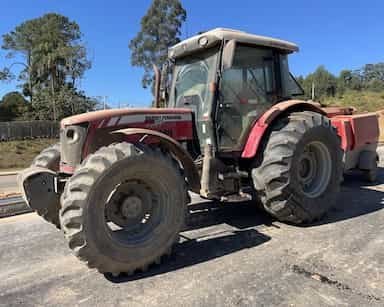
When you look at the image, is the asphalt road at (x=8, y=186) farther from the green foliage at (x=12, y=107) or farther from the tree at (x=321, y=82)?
the tree at (x=321, y=82)

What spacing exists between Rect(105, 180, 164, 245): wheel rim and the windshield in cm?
147

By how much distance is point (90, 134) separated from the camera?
3.55 metres

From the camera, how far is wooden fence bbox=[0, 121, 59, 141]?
23.6 metres

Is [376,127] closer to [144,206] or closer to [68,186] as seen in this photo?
[144,206]

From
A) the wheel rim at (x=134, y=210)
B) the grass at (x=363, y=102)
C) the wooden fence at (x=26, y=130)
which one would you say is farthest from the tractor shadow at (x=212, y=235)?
the grass at (x=363, y=102)

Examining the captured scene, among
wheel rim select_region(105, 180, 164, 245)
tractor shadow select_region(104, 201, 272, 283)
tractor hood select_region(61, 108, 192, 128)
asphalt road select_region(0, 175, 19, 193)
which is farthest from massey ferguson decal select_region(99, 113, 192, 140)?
asphalt road select_region(0, 175, 19, 193)

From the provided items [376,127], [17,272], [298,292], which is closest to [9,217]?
[17,272]

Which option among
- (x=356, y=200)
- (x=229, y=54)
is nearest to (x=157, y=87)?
(x=229, y=54)

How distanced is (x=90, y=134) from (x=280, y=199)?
7.76ft

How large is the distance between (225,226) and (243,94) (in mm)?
1785

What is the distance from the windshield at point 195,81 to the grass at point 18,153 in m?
15.5

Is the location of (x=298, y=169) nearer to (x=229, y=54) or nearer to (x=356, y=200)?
(x=229, y=54)

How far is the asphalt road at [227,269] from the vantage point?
285cm

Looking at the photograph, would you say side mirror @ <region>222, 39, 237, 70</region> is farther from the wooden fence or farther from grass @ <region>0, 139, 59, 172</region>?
the wooden fence
